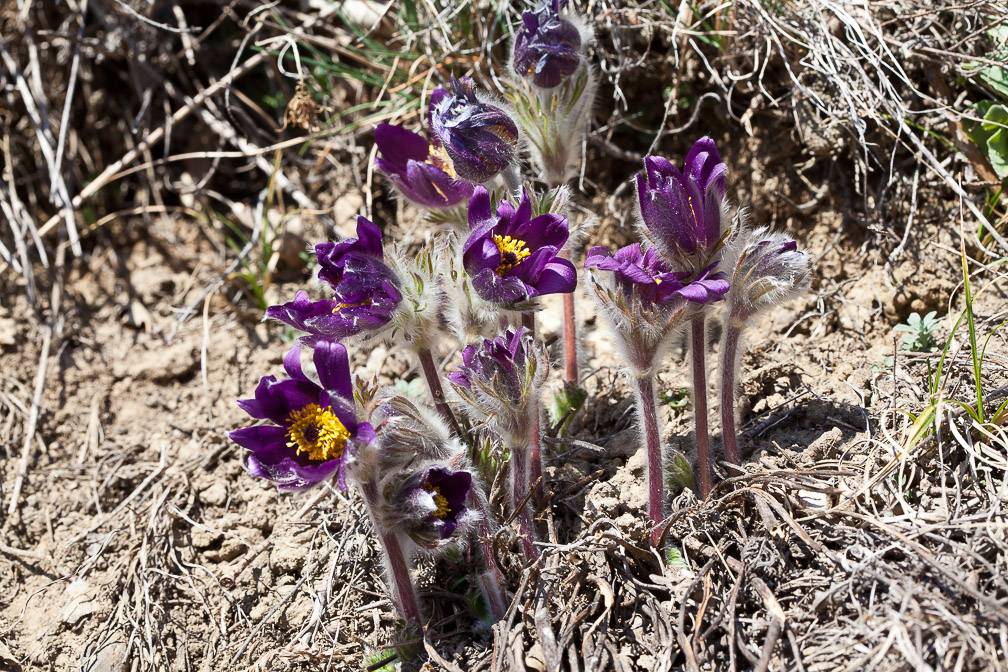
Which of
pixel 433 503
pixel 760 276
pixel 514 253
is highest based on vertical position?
pixel 514 253

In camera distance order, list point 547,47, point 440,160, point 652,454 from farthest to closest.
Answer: point 440,160
point 547,47
point 652,454

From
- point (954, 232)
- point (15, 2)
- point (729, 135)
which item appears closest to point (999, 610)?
point (954, 232)

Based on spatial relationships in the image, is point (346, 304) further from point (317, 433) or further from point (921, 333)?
point (921, 333)

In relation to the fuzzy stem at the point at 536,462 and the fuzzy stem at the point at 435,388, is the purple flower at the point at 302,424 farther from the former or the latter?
the fuzzy stem at the point at 536,462

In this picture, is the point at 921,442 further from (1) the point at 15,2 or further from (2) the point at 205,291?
(1) the point at 15,2

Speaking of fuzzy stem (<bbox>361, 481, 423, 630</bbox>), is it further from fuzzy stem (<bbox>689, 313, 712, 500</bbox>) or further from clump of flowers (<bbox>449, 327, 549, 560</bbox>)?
fuzzy stem (<bbox>689, 313, 712, 500</bbox>)

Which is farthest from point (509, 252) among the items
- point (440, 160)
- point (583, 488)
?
point (583, 488)

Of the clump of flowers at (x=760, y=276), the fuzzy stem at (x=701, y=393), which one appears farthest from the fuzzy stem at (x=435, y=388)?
the clump of flowers at (x=760, y=276)

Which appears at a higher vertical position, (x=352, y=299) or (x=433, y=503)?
(x=352, y=299)
